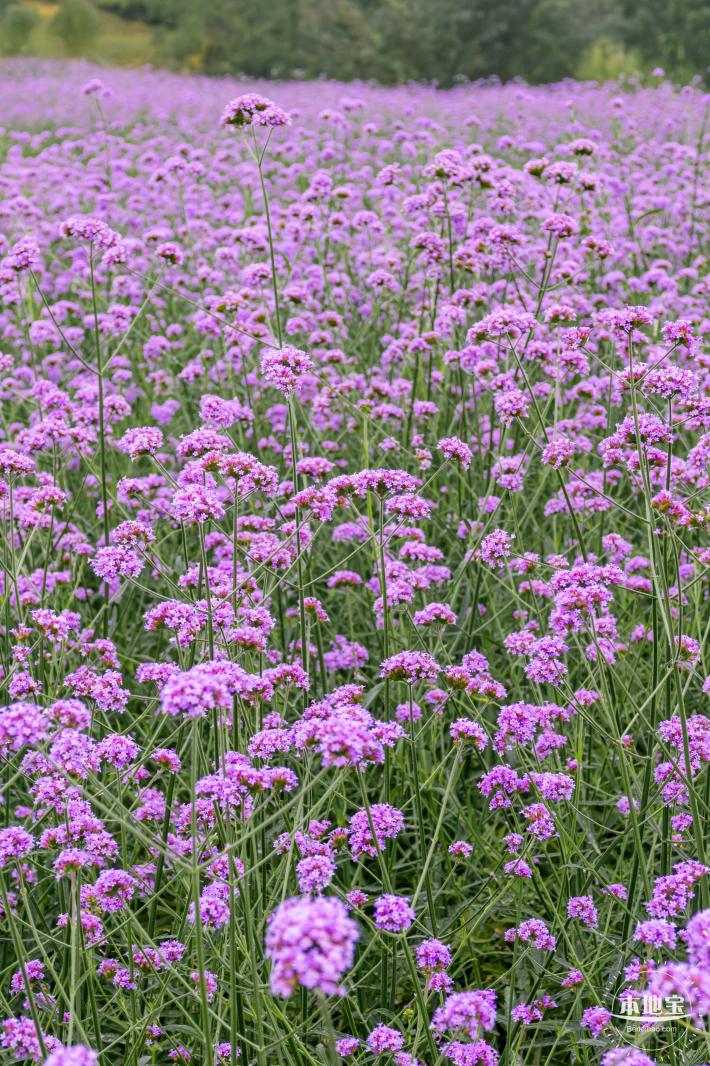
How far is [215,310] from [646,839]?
114 inches

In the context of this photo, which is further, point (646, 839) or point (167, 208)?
point (167, 208)

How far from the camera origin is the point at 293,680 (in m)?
2.65

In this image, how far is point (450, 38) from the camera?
26.2 m

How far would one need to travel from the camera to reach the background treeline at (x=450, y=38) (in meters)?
24.0

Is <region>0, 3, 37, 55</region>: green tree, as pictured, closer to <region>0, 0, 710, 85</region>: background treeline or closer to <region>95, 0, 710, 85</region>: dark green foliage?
<region>0, 0, 710, 85</region>: background treeline

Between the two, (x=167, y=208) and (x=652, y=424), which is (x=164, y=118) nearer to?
(x=167, y=208)

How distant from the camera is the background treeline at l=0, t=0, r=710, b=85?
24.0 metres

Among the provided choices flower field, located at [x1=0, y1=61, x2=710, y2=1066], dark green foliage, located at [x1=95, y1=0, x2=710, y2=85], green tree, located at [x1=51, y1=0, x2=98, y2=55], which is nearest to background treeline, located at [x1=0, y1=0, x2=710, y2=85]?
dark green foliage, located at [x1=95, y1=0, x2=710, y2=85]

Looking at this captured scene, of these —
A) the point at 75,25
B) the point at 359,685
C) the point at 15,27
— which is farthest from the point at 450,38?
the point at 359,685

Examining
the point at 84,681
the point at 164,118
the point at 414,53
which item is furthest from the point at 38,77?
the point at 84,681

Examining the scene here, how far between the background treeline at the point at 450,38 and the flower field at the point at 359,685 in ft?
65.5

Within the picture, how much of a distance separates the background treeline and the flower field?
19.9 metres

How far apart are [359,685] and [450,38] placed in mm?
26782

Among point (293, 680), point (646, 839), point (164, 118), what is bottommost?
point (646, 839)
